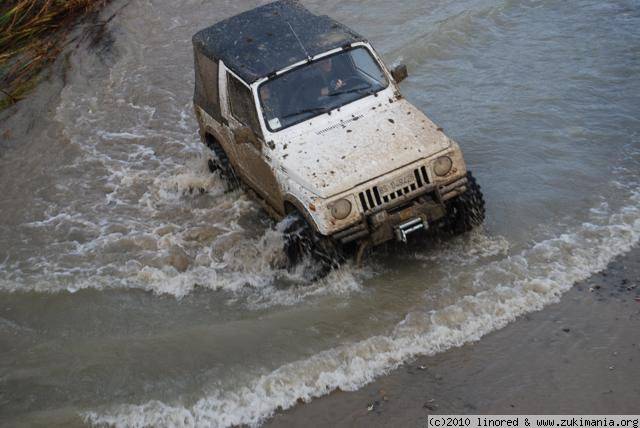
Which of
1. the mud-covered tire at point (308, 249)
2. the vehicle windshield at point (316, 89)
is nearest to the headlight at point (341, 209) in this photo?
the mud-covered tire at point (308, 249)

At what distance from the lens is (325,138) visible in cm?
771

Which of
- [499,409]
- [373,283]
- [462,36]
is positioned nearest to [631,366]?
[499,409]

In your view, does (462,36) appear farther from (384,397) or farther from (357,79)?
(384,397)

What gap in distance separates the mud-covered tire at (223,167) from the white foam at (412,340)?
10.7 feet

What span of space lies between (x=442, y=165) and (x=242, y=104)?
2216 mm

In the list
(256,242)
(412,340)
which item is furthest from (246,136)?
(412,340)

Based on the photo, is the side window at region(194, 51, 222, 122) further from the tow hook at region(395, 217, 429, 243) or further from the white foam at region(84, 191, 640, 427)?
the white foam at region(84, 191, 640, 427)

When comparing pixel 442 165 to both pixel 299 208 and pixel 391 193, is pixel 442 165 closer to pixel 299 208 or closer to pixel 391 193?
pixel 391 193

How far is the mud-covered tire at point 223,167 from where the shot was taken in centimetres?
959

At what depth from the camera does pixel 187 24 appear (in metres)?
15.7

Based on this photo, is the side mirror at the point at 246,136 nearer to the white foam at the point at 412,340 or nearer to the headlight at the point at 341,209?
the headlight at the point at 341,209

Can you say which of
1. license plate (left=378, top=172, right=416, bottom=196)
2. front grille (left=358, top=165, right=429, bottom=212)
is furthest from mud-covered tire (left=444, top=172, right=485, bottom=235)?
license plate (left=378, top=172, right=416, bottom=196)

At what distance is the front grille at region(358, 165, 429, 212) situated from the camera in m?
7.16

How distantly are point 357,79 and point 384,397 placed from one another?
331 centimetres
